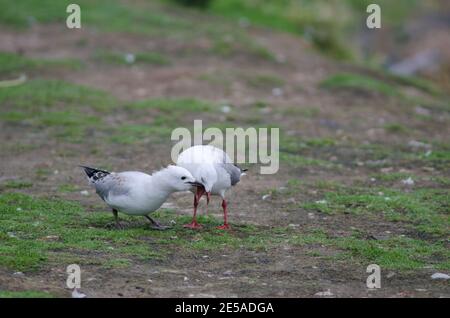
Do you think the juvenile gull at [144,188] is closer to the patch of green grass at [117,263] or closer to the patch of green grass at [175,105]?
the patch of green grass at [117,263]

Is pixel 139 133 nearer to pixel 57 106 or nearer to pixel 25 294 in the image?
pixel 57 106

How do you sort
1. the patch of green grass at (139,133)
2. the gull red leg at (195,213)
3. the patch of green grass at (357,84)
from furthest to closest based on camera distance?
the patch of green grass at (357,84)
the patch of green grass at (139,133)
the gull red leg at (195,213)

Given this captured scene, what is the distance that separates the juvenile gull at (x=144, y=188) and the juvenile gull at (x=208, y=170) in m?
0.13

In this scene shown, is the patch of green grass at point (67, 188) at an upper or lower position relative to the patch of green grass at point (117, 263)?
upper

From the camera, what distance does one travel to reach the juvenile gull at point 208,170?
24.6ft

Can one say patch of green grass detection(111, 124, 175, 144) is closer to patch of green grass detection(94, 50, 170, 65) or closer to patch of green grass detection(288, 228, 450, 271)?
patch of green grass detection(94, 50, 170, 65)

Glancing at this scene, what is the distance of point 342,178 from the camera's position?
9.96 meters

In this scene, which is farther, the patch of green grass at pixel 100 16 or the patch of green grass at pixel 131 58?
the patch of green grass at pixel 100 16

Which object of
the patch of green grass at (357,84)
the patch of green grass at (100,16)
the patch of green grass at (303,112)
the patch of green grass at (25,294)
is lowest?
the patch of green grass at (25,294)

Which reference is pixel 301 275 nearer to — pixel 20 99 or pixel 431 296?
pixel 431 296

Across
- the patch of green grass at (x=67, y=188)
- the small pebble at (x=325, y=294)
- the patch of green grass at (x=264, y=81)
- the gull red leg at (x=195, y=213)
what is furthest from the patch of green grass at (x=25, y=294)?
the patch of green grass at (x=264, y=81)

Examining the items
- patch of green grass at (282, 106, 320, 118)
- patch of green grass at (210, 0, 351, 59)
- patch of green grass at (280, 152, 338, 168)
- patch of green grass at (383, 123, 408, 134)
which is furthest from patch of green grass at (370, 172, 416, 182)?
patch of green grass at (210, 0, 351, 59)

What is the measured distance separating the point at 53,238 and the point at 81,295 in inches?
61.7
